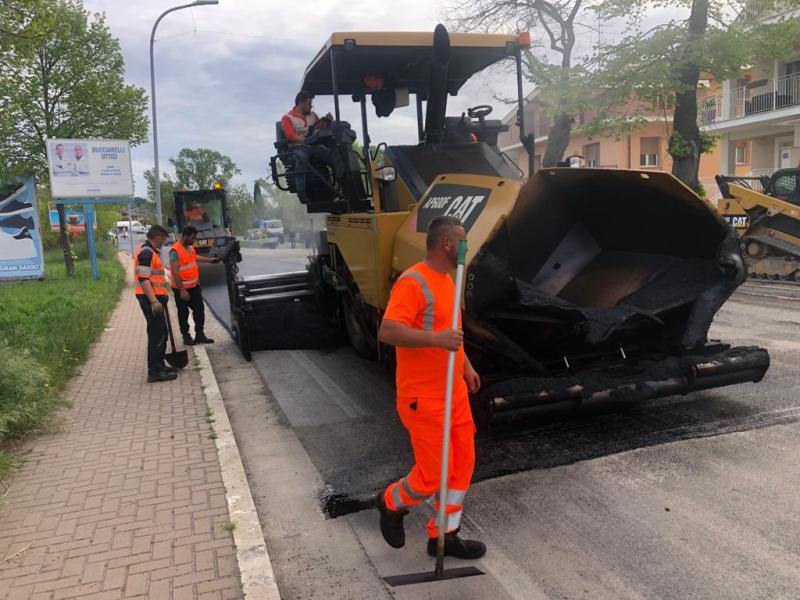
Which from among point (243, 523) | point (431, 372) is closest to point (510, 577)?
point (431, 372)

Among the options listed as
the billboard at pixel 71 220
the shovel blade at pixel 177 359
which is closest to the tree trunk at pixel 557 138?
the shovel blade at pixel 177 359

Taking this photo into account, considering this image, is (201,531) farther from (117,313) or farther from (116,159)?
(116,159)

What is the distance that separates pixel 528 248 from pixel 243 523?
2.79 metres

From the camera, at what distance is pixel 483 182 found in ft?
15.6

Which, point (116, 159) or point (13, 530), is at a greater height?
point (116, 159)

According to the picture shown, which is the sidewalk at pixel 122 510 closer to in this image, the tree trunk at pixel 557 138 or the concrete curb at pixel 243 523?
the concrete curb at pixel 243 523

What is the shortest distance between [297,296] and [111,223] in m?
27.4

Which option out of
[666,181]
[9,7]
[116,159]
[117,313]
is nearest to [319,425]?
[666,181]

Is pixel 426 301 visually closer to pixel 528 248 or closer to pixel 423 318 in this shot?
pixel 423 318

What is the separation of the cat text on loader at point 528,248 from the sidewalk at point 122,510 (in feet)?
5.94

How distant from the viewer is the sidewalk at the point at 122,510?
3319 mm

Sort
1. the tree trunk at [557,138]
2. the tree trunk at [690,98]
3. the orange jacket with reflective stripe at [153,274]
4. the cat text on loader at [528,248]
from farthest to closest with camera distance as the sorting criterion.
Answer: the tree trunk at [557,138], the tree trunk at [690,98], the orange jacket with reflective stripe at [153,274], the cat text on loader at [528,248]

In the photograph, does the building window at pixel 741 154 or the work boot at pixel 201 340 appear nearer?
the work boot at pixel 201 340

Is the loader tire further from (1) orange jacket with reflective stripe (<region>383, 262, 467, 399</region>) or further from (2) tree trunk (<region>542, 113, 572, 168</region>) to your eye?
(2) tree trunk (<region>542, 113, 572, 168</region>)
